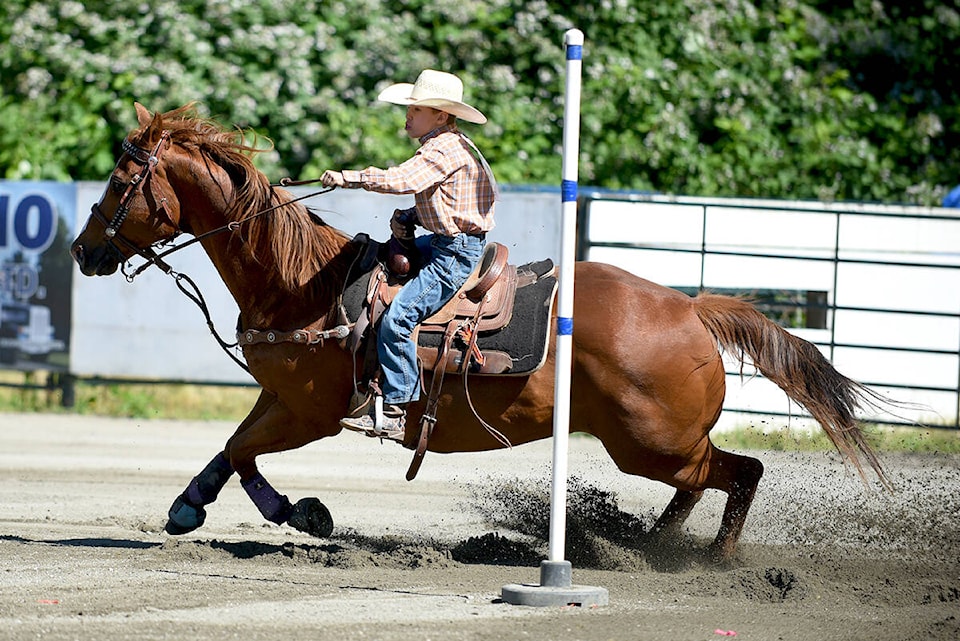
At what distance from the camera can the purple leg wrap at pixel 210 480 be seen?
22.0ft

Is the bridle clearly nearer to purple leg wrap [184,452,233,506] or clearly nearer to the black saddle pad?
the black saddle pad

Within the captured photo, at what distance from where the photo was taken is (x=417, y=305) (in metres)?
6.25

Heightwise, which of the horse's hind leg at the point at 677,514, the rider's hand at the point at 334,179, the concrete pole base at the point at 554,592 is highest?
the rider's hand at the point at 334,179

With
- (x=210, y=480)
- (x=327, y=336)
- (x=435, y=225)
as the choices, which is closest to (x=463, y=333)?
(x=435, y=225)

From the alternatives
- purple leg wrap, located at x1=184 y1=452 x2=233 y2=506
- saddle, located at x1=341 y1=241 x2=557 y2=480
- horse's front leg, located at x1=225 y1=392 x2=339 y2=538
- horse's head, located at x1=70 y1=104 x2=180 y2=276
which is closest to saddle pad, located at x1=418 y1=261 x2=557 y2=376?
saddle, located at x1=341 y1=241 x2=557 y2=480

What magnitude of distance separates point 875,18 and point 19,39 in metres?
12.3

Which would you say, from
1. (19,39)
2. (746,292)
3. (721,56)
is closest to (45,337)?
(19,39)

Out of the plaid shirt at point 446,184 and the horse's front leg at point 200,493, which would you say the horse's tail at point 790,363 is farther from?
the horse's front leg at point 200,493

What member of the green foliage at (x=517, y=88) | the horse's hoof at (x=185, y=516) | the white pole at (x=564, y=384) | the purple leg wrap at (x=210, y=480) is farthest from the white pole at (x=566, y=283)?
the green foliage at (x=517, y=88)

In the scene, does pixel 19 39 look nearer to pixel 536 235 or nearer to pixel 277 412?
pixel 536 235

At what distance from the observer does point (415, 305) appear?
6.24m

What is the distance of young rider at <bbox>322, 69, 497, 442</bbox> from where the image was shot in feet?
20.3

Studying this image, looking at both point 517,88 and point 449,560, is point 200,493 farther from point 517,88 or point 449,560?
point 517,88

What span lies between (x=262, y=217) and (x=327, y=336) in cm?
A: 71
